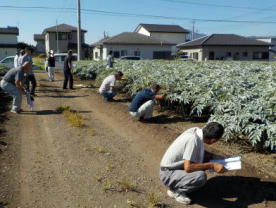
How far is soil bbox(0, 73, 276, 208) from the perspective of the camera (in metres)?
4.29

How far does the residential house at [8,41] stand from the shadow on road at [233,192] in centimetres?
5228

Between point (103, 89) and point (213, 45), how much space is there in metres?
35.9

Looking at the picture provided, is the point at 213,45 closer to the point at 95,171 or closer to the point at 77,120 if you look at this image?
the point at 77,120

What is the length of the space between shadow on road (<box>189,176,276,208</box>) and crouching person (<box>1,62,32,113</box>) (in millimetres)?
5959

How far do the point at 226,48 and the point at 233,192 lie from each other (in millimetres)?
43294

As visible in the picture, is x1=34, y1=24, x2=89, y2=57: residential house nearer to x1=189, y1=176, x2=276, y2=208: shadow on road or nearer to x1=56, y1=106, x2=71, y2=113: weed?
x1=56, y1=106, x2=71, y2=113: weed

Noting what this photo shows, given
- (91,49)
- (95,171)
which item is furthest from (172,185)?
(91,49)

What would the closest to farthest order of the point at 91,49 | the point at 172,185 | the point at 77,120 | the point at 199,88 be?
the point at 172,185 < the point at 199,88 < the point at 77,120 < the point at 91,49

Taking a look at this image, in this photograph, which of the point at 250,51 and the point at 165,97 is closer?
the point at 165,97

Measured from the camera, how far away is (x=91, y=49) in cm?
5516

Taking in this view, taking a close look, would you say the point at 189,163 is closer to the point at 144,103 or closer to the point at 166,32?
the point at 144,103

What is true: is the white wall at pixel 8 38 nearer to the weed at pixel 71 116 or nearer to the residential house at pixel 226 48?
the residential house at pixel 226 48

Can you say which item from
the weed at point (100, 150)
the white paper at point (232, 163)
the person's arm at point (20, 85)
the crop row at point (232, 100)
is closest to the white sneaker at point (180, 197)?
the white paper at point (232, 163)

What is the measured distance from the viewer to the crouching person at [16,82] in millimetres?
8672
